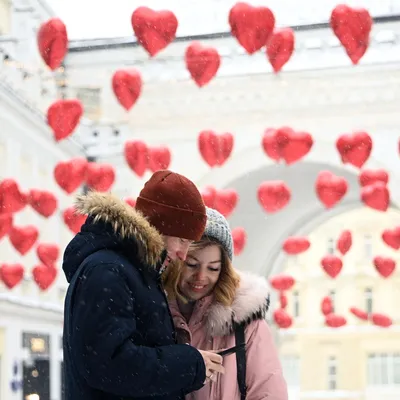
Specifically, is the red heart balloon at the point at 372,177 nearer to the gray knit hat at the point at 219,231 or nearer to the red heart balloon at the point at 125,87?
the red heart balloon at the point at 125,87

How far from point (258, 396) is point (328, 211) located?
1579 centimetres

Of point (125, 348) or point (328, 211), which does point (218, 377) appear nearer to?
point (125, 348)

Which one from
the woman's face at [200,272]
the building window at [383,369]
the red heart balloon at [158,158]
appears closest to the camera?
the woman's face at [200,272]

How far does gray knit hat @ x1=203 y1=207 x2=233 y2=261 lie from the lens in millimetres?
3240

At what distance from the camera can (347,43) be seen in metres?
10.0

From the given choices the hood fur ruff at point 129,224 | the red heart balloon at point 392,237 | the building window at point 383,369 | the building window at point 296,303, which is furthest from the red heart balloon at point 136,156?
the building window at point 383,369

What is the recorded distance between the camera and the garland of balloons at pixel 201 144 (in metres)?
9.82

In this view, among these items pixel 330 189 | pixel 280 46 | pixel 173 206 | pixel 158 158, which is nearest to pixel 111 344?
pixel 173 206

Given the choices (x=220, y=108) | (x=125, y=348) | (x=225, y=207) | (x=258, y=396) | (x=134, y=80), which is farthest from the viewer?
(x=220, y=108)

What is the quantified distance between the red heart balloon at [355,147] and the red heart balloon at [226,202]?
1931 mm

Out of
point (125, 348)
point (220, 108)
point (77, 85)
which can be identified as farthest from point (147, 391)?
point (220, 108)

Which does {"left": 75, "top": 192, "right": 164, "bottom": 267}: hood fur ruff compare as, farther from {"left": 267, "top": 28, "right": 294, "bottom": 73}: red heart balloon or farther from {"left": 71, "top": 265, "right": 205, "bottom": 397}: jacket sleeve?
{"left": 267, "top": 28, "right": 294, "bottom": 73}: red heart balloon

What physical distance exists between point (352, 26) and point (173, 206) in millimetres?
7477

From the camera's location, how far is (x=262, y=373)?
3.13 m
